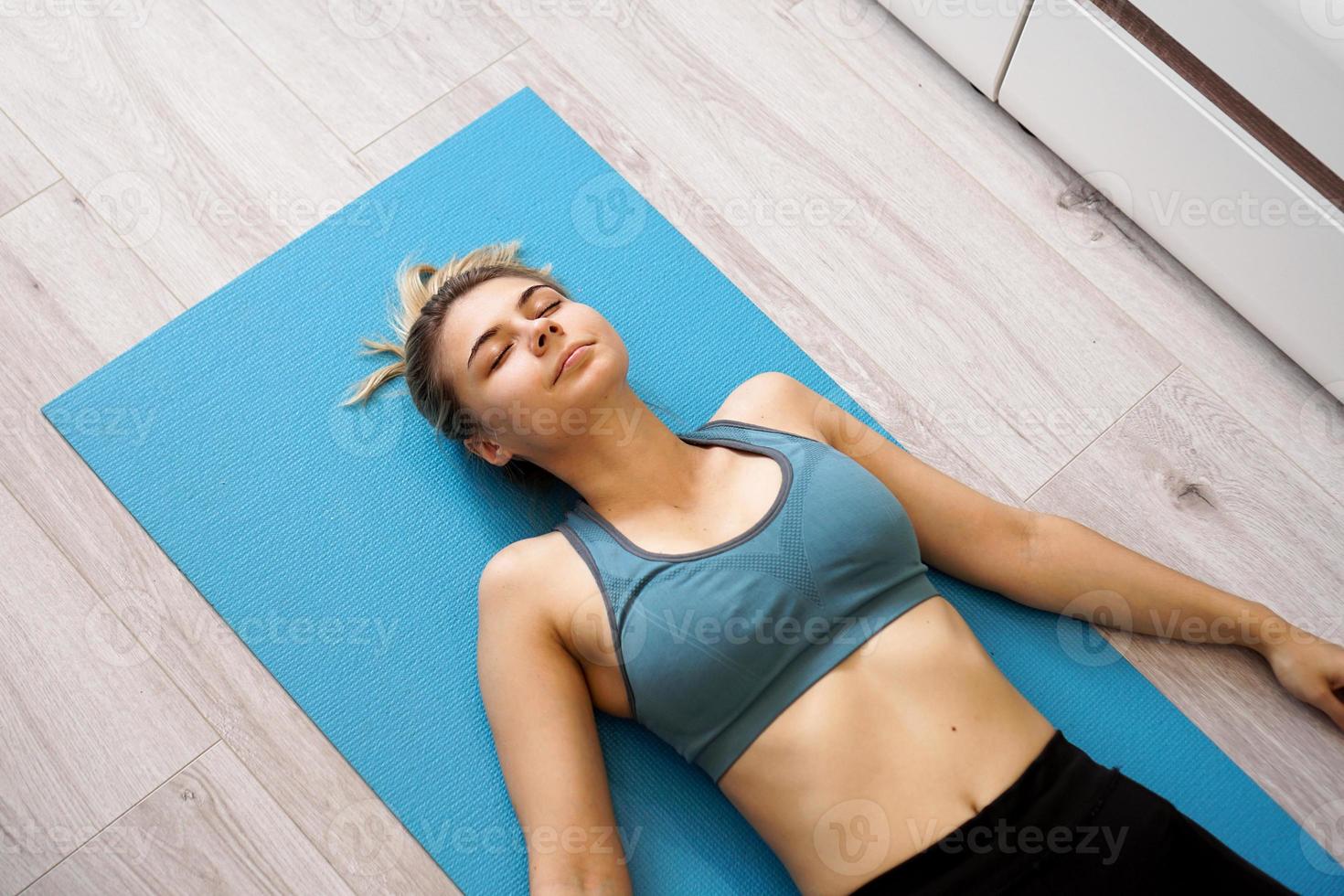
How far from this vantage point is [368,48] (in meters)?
2.05

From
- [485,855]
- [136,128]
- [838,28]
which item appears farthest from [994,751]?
[136,128]

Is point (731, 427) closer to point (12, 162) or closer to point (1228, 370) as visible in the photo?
point (1228, 370)

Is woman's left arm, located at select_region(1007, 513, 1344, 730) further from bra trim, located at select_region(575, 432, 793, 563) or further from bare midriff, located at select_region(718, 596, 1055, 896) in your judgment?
bra trim, located at select_region(575, 432, 793, 563)

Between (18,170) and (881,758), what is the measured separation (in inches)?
65.9

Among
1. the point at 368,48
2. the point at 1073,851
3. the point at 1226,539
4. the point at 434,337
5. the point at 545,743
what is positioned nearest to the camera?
the point at 1073,851

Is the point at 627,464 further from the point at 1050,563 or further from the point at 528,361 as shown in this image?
the point at 1050,563

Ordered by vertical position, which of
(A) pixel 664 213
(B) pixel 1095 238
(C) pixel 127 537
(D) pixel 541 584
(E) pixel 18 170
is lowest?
(C) pixel 127 537

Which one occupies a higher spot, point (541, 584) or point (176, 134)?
point (541, 584)

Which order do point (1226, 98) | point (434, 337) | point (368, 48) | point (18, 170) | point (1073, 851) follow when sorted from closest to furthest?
1. point (1073, 851)
2. point (434, 337)
3. point (1226, 98)
4. point (18, 170)
5. point (368, 48)

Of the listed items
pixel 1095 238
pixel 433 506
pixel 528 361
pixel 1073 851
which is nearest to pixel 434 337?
pixel 528 361

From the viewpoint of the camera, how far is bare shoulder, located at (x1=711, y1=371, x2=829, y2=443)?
1563mm

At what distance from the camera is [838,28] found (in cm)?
211

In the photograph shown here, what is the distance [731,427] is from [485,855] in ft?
2.17

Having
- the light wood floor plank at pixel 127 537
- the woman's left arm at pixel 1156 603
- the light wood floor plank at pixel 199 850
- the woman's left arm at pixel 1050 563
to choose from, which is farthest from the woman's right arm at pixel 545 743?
the woman's left arm at pixel 1156 603
